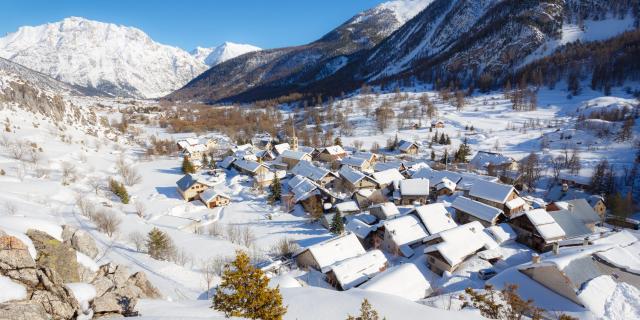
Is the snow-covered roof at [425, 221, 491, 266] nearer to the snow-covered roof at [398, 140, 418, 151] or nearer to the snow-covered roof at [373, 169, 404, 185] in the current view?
the snow-covered roof at [373, 169, 404, 185]

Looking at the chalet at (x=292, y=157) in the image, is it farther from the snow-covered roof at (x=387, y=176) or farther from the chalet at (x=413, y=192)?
the chalet at (x=413, y=192)

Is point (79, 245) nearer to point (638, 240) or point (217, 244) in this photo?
point (217, 244)

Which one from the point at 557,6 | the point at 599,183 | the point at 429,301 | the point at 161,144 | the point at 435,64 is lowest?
the point at 599,183

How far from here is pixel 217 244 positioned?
2872 cm

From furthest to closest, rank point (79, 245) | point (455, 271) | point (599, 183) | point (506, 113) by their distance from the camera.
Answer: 1. point (506, 113)
2. point (599, 183)
3. point (455, 271)
4. point (79, 245)

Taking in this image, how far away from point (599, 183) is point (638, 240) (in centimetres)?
2507

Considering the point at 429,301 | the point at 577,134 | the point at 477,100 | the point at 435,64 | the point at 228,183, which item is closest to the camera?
the point at 429,301

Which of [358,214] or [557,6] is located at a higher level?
[557,6]

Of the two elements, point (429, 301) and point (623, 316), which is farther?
point (429, 301)

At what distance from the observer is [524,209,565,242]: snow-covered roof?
27844 millimetres

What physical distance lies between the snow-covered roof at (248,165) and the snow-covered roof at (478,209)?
103ft

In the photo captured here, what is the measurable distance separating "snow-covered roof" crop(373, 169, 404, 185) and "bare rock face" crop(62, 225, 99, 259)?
1421 inches

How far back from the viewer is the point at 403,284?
68.0 ft

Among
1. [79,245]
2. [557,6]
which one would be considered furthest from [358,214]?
[557,6]
